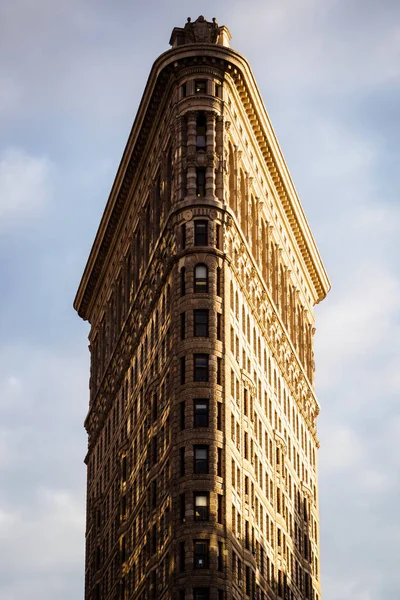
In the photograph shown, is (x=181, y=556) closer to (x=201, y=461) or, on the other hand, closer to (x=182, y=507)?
(x=182, y=507)

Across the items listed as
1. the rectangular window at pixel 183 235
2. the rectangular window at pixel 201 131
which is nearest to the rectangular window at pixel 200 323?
the rectangular window at pixel 183 235

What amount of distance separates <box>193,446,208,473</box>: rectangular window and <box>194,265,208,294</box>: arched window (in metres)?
16.1

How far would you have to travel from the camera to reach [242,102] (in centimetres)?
17738

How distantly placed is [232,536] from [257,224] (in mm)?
43431

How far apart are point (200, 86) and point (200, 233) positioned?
16.9 m

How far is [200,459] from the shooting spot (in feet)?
498

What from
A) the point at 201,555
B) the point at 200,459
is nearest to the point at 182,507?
the point at 200,459

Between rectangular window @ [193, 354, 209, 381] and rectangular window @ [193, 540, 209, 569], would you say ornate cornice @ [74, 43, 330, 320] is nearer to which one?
rectangular window @ [193, 354, 209, 381]

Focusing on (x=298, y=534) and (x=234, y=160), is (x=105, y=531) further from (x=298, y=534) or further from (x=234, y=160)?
(x=234, y=160)

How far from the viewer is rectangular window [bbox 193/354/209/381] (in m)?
156

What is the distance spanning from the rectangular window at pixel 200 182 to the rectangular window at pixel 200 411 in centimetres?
2252

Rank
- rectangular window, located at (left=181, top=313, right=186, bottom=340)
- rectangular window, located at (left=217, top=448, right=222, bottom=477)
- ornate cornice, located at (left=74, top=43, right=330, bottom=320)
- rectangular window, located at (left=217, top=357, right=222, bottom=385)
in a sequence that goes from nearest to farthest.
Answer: rectangular window, located at (left=217, top=448, right=222, bottom=477) → rectangular window, located at (left=217, top=357, right=222, bottom=385) → rectangular window, located at (left=181, top=313, right=186, bottom=340) → ornate cornice, located at (left=74, top=43, right=330, bottom=320)

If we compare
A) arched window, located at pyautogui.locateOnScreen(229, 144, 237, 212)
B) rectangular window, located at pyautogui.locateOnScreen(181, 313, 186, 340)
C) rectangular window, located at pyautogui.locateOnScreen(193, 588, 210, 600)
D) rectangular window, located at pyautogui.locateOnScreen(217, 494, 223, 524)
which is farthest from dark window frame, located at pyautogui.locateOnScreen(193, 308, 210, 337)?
rectangular window, located at pyautogui.locateOnScreen(193, 588, 210, 600)

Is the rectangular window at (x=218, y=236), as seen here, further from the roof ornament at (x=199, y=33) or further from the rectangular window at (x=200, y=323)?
the roof ornament at (x=199, y=33)
